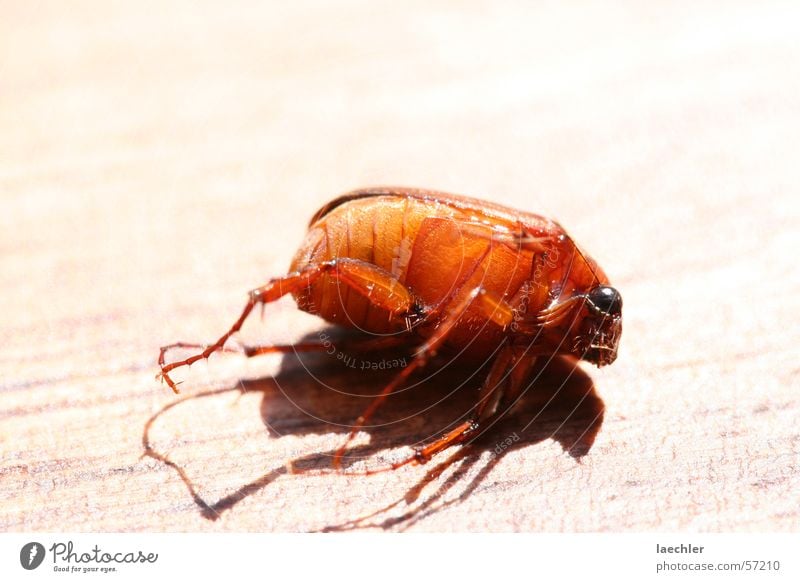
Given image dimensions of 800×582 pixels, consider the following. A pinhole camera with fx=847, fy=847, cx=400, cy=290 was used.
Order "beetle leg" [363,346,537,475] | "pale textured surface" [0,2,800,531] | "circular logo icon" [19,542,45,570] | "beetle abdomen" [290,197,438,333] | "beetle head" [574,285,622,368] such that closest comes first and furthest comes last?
"circular logo icon" [19,542,45,570]
"pale textured surface" [0,2,800,531]
"beetle leg" [363,346,537,475]
"beetle head" [574,285,622,368]
"beetle abdomen" [290,197,438,333]

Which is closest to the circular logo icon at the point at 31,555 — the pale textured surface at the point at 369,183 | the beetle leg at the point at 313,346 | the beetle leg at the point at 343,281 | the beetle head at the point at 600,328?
the pale textured surface at the point at 369,183

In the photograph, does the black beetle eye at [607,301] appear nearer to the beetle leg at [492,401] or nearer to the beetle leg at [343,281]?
the beetle leg at [492,401]

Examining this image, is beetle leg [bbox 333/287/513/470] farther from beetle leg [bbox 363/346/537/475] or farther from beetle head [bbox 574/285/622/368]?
beetle head [bbox 574/285/622/368]

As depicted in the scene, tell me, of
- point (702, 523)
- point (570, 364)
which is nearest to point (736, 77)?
point (570, 364)

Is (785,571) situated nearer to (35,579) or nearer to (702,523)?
(702,523)

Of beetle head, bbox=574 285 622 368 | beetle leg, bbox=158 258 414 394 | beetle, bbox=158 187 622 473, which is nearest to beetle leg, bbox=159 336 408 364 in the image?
beetle, bbox=158 187 622 473

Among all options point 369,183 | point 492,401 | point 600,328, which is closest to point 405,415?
point 492,401
